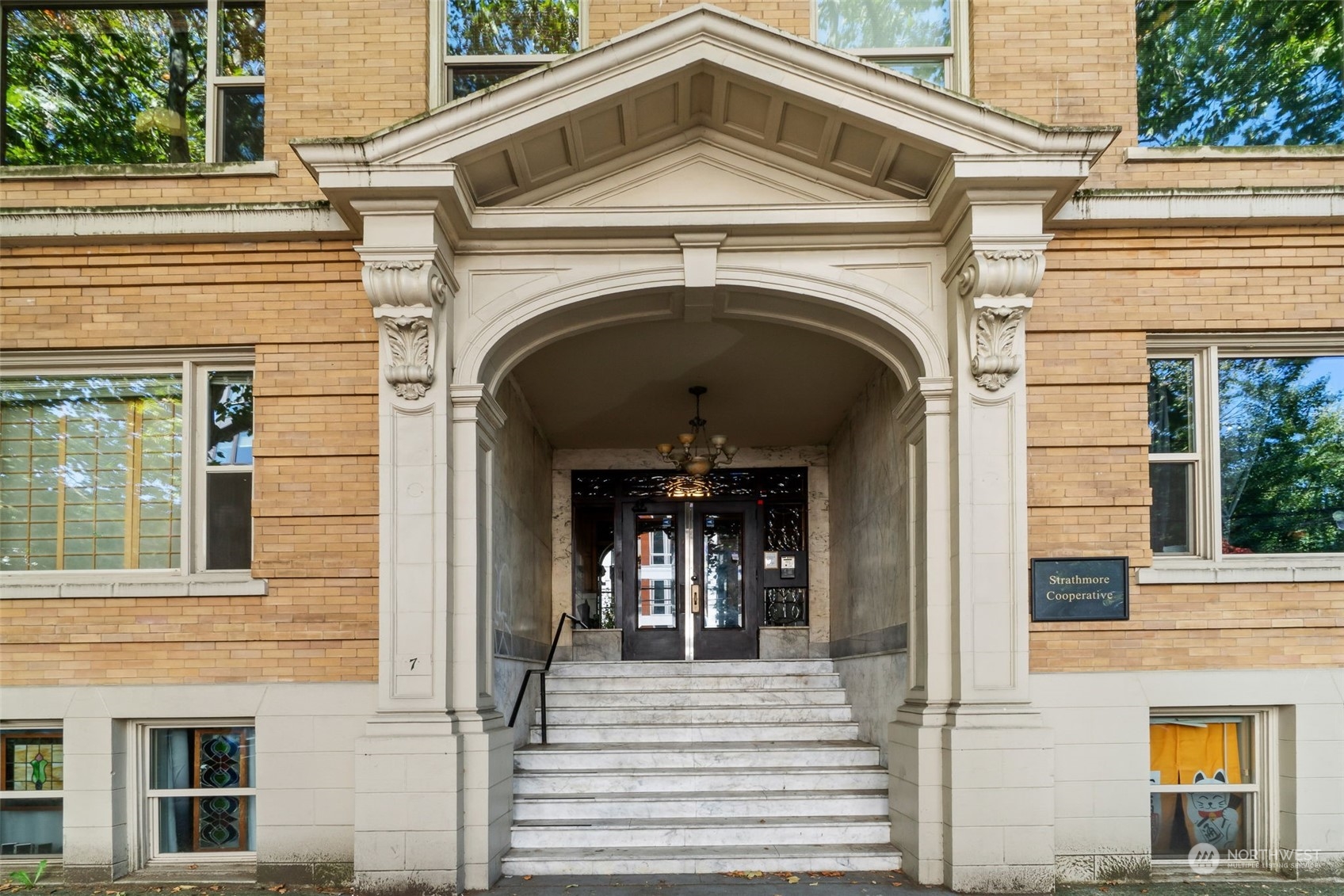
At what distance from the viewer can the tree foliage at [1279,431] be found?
28.5 feet

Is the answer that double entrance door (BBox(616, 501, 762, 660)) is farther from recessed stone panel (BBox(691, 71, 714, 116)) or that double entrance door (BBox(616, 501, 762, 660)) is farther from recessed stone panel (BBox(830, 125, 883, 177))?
recessed stone panel (BBox(691, 71, 714, 116))

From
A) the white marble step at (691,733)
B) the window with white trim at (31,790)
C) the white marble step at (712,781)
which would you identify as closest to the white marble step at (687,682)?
the white marble step at (691,733)

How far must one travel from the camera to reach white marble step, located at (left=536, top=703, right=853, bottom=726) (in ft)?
37.4

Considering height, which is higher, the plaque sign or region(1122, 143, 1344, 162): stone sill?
region(1122, 143, 1344, 162): stone sill

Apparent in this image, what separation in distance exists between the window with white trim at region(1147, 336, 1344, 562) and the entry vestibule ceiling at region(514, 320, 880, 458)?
282 centimetres

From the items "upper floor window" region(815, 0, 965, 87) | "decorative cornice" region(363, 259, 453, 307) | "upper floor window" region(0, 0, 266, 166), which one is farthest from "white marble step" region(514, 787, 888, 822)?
"upper floor window" region(815, 0, 965, 87)

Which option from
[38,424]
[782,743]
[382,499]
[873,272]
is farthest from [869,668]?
[38,424]

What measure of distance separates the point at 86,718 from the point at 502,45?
5.94m

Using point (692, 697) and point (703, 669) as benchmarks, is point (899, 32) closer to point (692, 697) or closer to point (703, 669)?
point (692, 697)

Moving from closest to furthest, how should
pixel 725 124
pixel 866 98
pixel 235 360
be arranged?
pixel 866 98 < pixel 725 124 < pixel 235 360

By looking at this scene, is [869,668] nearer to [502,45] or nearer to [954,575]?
[954,575]

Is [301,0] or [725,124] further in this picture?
[301,0]

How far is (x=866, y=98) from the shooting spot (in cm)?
757

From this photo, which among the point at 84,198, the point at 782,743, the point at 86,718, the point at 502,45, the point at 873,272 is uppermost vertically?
the point at 502,45
